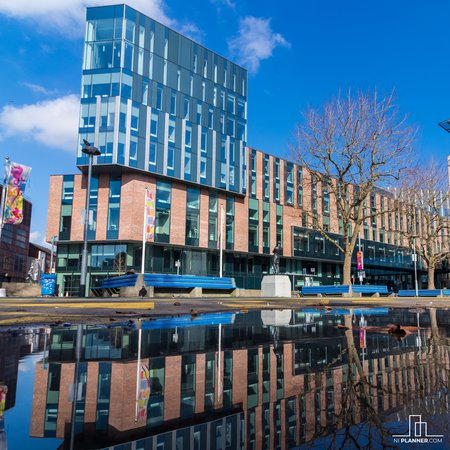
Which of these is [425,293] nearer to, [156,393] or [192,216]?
[192,216]

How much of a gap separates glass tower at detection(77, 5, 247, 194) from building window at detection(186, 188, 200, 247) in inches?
72.7

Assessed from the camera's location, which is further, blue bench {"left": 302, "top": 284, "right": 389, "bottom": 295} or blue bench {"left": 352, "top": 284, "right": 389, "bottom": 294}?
blue bench {"left": 352, "top": 284, "right": 389, "bottom": 294}

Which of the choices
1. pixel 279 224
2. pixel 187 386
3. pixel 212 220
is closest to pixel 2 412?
pixel 187 386

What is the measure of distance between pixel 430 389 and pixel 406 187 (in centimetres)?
4007

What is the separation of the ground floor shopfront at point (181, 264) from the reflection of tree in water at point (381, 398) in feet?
130

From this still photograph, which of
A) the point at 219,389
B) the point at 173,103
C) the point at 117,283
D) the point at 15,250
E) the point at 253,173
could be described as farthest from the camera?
the point at 15,250

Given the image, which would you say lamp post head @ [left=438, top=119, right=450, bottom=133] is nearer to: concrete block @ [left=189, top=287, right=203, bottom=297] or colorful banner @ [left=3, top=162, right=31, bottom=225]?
concrete block @ [left=189, top=287, right=203, bottom=297]

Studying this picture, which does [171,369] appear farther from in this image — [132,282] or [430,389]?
[132,282]

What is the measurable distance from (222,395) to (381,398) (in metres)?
0.90

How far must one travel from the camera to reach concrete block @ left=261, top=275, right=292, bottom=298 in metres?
26.7

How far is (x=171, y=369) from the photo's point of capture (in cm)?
289

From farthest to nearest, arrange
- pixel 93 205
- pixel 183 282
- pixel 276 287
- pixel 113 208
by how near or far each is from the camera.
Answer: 1. pixel 93 205
2. pixel 113 208
3. pixel 183 282
4. pixel 276 287

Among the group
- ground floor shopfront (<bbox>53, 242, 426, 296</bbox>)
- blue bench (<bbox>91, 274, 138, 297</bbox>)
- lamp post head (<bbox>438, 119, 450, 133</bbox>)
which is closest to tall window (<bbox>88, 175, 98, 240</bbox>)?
ground floor shopfront (<bbox>53, 242, 426, 296</bbox>)

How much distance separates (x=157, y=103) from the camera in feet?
147
